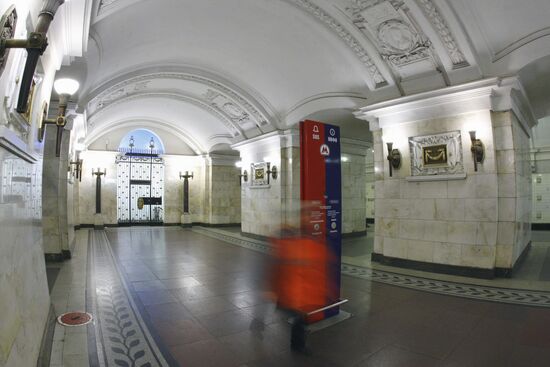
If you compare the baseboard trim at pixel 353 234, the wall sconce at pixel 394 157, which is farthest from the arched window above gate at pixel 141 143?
the wall sconce at pixel 394 157

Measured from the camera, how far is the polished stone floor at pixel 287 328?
277 centimetres

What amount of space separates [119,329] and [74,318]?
0.65 meters

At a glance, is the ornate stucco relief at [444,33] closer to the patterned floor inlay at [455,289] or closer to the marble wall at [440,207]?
the marble wall at [440,207]

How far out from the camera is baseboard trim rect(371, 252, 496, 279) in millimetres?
5434

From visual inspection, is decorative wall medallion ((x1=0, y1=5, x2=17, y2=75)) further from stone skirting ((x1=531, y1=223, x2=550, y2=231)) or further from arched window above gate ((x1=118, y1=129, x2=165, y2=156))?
stone skirting ((x1=531, y1=223, x2=550, y2=231))

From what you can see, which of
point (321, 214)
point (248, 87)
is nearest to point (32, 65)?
point (321, 214)

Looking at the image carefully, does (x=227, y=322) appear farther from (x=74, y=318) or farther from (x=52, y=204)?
(x=52, y=204)

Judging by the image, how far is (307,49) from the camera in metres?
6.94

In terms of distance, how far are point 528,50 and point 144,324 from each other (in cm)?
685

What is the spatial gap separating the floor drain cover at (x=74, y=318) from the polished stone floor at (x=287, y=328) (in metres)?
0.16

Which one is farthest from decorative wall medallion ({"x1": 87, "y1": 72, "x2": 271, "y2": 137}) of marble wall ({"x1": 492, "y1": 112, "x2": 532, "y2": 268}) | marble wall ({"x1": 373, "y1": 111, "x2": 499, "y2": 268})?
marble wall ({"x1": 492, "y1": 112, "x2": 532, "y2": 268})

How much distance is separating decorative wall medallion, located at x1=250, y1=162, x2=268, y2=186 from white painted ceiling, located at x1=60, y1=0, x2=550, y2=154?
1504 millimetres

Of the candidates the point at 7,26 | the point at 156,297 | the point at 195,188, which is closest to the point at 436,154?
the point at 156,297

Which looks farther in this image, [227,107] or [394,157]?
[227,107]
